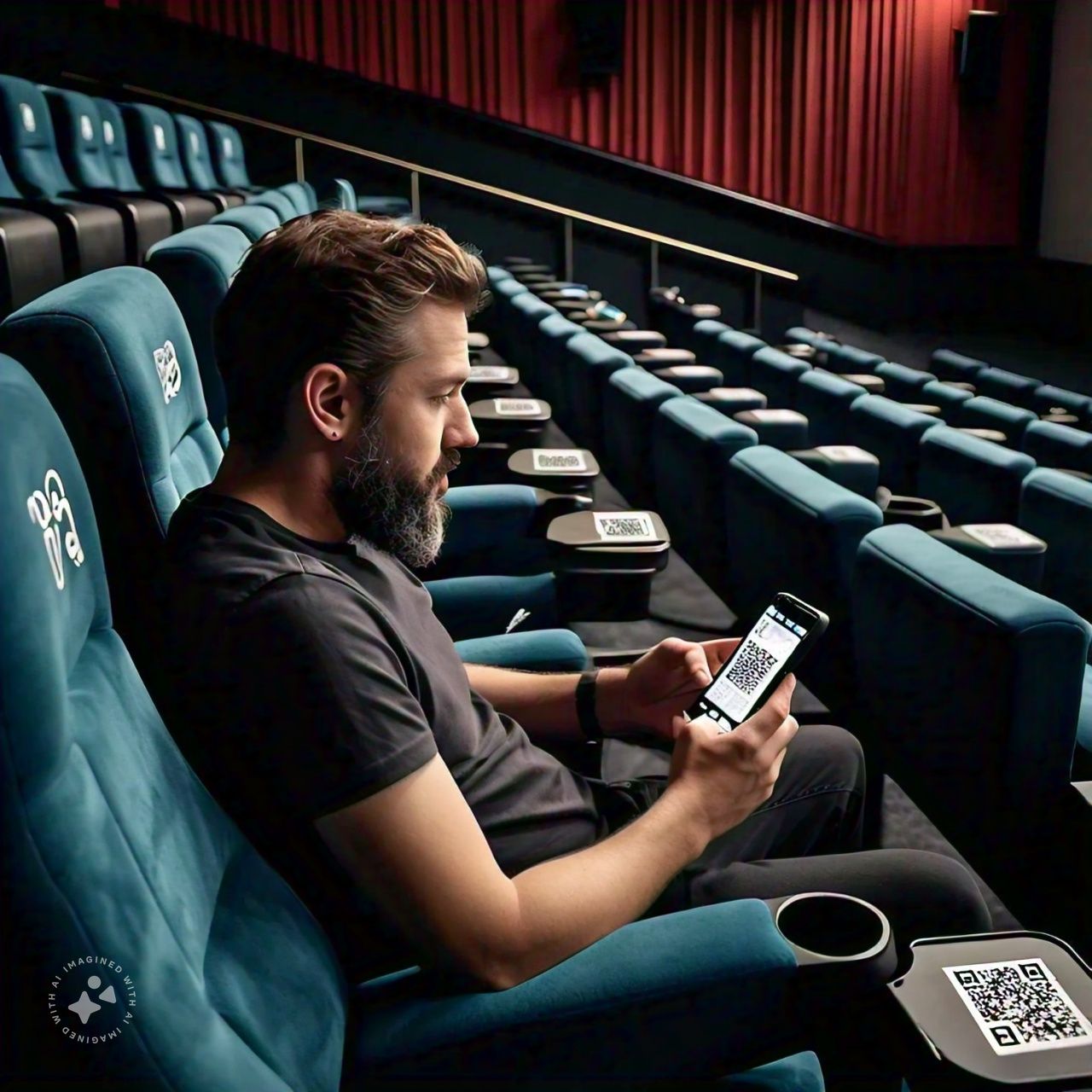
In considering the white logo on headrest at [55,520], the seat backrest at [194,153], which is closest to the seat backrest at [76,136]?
the seat backrest at [194,153]

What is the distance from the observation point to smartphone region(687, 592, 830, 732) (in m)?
0.37

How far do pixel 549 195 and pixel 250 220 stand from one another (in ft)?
5.52

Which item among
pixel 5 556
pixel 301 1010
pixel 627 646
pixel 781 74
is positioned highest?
pixel 781 74

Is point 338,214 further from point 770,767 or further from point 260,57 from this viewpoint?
point 260,57

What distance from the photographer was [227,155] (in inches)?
74.1

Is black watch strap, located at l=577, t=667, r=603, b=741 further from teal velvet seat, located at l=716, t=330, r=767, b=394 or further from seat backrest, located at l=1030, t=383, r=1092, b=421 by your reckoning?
seat backrest, located at l=1030, t=383, r=1092, b=421

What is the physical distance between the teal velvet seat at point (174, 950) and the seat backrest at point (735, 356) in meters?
1.22

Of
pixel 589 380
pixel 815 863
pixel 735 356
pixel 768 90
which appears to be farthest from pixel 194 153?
pixel 815 863

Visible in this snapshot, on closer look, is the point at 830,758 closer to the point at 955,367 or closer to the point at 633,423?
the point at 633,423

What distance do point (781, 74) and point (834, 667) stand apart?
2.21 meters

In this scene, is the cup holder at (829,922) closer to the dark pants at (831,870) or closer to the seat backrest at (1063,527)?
the dark pants at (831,870)

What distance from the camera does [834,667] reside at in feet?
1.83

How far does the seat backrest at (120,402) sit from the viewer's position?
29 centimetres

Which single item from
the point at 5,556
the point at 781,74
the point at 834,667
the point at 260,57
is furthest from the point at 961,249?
the point at 5,556
